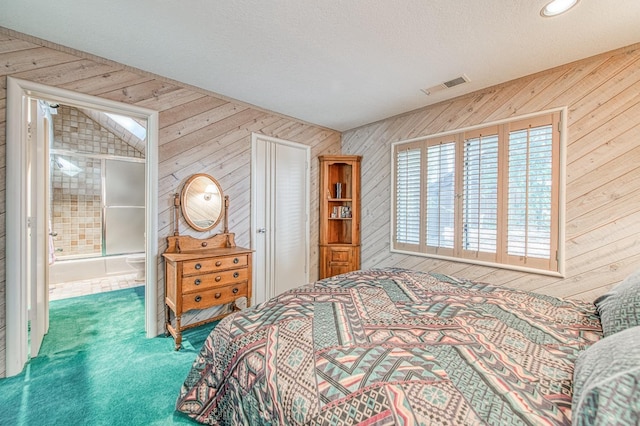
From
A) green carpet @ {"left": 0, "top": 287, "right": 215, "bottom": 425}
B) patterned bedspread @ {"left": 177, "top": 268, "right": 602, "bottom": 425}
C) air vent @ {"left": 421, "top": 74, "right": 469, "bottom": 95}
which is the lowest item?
green carpet @ {"left": 0, "top": 287, "right": 215, "bottom": 425}

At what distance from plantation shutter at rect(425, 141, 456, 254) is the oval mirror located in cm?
234

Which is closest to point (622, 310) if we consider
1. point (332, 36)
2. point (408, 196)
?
point (332, 36)

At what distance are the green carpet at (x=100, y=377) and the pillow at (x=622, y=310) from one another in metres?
2.13

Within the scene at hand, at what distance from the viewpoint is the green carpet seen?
1575mm

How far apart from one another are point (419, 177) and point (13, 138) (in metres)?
3.54

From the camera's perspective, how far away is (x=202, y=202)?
2.80 m

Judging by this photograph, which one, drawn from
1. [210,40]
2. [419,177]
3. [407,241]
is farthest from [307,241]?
[210,40]

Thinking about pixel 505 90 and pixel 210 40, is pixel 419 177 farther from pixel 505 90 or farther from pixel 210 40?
pixel 210 40

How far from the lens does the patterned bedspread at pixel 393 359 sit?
0.74m

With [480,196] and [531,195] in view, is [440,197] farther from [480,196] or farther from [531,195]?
[531,195]

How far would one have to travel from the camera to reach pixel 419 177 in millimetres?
→ 3137

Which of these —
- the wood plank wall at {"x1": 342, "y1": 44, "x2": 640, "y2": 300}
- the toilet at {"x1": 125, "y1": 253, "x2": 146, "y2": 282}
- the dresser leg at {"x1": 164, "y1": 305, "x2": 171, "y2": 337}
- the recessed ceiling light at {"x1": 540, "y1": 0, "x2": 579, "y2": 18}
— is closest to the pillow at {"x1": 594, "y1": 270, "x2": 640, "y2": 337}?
the wood plank wall at {"x1": 342, "y1": 44, "x2": 640, "y2": 300}

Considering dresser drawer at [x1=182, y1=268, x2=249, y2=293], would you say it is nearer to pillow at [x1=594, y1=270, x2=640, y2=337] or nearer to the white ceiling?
the white ceiling

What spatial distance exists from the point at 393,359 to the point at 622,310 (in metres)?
0.95
